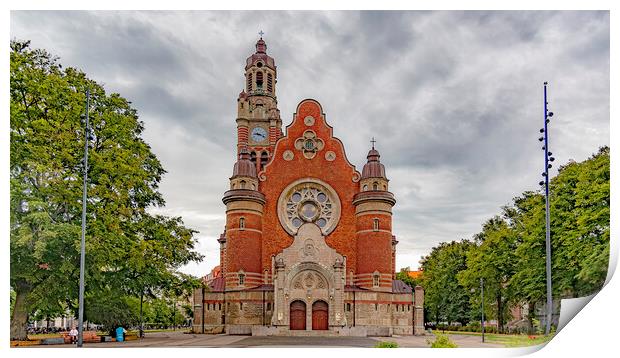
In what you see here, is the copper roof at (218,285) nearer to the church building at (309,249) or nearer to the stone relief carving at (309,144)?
the church building at (309,249)

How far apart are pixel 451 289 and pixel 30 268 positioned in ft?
148

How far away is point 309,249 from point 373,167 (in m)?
10.0

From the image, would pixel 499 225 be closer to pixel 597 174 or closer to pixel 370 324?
pixel 370 324

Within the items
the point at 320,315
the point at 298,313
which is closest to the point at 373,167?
the point at 320,315

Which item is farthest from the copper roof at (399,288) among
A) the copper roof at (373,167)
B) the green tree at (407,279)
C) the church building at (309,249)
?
the green tree at (407,279)

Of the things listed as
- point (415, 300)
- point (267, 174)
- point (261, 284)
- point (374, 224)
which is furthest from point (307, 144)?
point (415, 300)

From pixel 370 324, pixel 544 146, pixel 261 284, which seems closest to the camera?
pixel 544 146

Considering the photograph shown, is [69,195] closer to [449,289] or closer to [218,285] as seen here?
[218,285]

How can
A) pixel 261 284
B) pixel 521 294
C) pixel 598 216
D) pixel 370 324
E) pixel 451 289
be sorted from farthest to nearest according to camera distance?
pixel 451 289 < pixel 261 284 < pixel 370 324 < pixel 521 294 < pixel 598 216

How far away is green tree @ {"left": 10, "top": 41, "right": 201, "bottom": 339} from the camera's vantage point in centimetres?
3009

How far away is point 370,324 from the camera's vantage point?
157ft

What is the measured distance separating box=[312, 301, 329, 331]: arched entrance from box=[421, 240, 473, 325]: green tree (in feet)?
64.7

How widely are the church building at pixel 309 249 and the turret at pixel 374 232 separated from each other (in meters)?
0.08

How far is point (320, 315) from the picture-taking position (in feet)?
152
